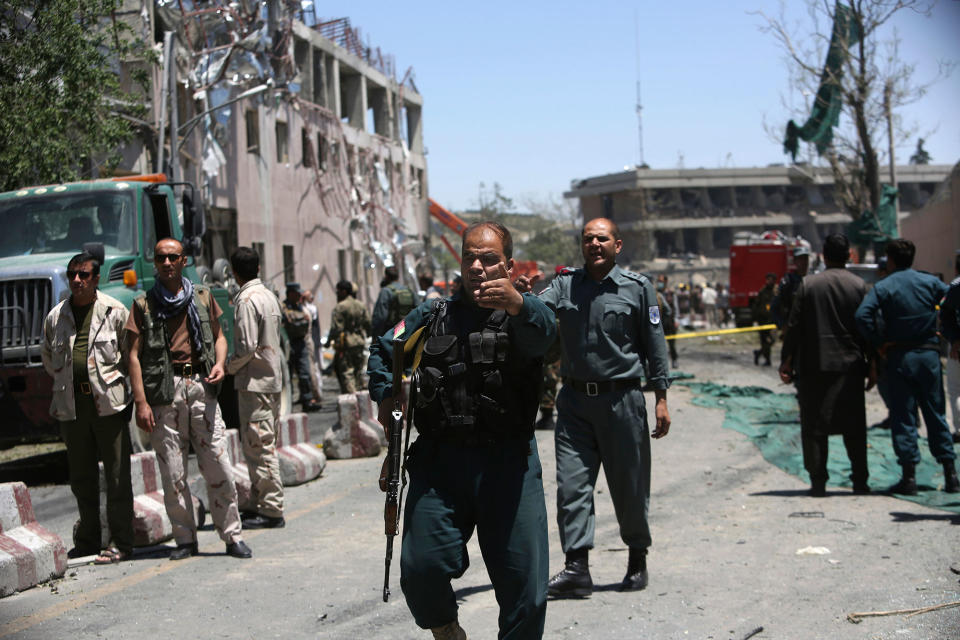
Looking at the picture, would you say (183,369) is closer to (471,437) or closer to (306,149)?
(471,437)

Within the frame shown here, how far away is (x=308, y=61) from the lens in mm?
37500

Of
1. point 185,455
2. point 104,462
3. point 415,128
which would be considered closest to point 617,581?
point 185,455

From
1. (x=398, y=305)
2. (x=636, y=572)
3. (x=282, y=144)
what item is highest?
(x=282, y=144)

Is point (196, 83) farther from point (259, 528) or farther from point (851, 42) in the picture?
point (259, 528)

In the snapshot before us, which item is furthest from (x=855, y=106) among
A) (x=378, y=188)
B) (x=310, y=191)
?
(x=378, y=188)

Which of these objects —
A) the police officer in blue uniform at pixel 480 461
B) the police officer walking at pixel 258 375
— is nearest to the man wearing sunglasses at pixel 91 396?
the police officer walking at pixel 258 375

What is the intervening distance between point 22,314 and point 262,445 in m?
3.54

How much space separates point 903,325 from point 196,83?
19050 mm

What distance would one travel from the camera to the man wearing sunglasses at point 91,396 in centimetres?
692

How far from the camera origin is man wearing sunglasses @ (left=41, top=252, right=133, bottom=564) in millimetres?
6922

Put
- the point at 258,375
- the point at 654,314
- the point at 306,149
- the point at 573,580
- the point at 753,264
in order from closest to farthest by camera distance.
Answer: the point at 573,580, the point at 654,314, the point at 258,375, the point at 306,149, the point at 753,264

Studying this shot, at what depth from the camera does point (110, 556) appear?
6953 millimetres

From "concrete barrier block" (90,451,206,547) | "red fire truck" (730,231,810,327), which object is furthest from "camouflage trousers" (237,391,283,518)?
"red fire truck" (730,231,810,327)

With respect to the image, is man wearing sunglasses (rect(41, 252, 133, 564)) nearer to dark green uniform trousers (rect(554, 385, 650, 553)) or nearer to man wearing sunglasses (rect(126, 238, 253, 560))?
man wearing sunglasses (rect(126, 238, 253, 560))
